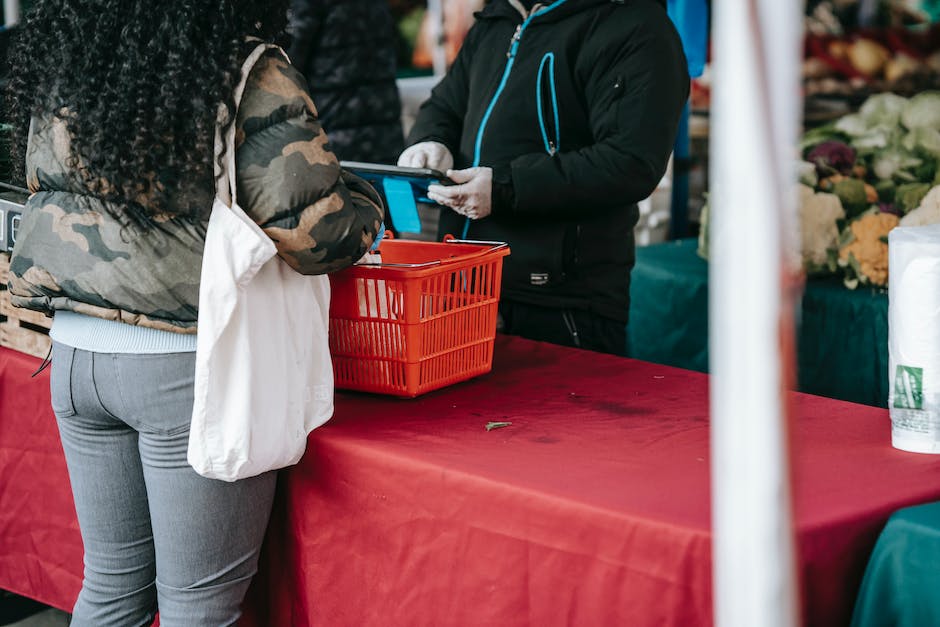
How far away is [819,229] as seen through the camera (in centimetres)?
328

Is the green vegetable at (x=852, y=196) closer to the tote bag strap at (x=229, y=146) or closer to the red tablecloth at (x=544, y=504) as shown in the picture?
the red tablecloth at (x=544, y=504)

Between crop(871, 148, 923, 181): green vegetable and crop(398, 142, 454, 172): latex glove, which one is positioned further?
crop(871, 148, 923, 181): green vegetable

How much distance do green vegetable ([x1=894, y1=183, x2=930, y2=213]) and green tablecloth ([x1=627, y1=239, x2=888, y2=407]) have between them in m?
0.32

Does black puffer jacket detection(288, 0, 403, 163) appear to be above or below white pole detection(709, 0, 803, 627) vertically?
above

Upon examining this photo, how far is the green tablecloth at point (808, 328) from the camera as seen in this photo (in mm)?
3039

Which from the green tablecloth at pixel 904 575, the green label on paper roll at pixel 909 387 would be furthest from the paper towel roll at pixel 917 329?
the green tablecloth at pixel 904 575

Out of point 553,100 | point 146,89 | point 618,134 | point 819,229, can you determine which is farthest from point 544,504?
point 819,229

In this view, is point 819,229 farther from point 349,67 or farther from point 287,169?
point 287,169

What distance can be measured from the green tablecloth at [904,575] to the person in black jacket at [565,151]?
1.21 metres

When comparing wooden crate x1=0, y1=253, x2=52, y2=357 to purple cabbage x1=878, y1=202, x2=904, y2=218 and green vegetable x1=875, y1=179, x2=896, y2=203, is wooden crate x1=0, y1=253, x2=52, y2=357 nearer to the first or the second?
purple cabbage x1=878, y1=202, x2=904, y2=218

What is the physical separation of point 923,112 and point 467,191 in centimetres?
203

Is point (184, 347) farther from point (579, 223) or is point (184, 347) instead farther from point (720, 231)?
point (579, 223)

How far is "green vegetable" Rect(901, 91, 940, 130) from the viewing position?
3.56 m

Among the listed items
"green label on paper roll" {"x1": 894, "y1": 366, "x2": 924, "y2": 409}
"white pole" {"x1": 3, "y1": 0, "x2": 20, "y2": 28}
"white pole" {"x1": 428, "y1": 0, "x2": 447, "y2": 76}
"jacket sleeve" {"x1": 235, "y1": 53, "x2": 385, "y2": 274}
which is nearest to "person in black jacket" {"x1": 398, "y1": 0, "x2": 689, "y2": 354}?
"jacket sleeve" {"x1": 235, "y1": 53, "x2": 385, "y2": 274}
